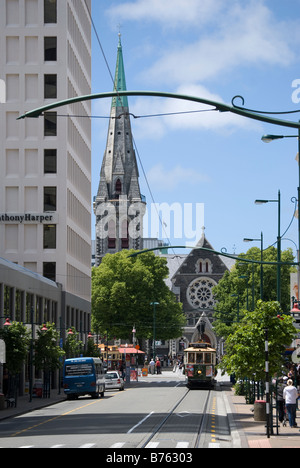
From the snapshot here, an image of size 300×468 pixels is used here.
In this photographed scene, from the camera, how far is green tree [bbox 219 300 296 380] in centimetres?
3123

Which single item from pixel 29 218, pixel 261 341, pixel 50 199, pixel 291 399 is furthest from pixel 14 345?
pixel 50 199

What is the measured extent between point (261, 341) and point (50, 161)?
39.4m

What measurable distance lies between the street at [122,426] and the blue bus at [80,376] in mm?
5153

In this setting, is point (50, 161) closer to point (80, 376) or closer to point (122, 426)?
point (80, 376)

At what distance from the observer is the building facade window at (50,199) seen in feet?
225

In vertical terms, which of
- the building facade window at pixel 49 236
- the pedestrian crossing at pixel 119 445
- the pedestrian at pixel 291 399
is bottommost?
the pedestrian crossing at pixel 119 445

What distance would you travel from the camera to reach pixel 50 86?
69312 millimetres

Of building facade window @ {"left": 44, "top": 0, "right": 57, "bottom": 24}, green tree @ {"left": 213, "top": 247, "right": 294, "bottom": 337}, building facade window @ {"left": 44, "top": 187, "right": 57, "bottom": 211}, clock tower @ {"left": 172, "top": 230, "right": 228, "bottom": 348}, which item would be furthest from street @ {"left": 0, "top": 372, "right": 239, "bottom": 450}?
clock tower @ {"left": 172, "top": 230, "right": 228, "bottom": 348}

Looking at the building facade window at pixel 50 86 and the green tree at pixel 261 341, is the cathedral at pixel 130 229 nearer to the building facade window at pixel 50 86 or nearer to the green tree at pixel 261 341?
the building facade window at pixel 50 86

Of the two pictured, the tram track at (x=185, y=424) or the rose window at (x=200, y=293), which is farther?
the rose window at (x=200, y=293)

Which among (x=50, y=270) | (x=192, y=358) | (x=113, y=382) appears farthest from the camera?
(x=50, y=270)

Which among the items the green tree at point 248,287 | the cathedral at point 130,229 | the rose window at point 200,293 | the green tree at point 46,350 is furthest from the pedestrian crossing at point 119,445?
the rose window at point 200,293

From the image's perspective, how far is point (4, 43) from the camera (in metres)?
69.1

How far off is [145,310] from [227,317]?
11175mm
